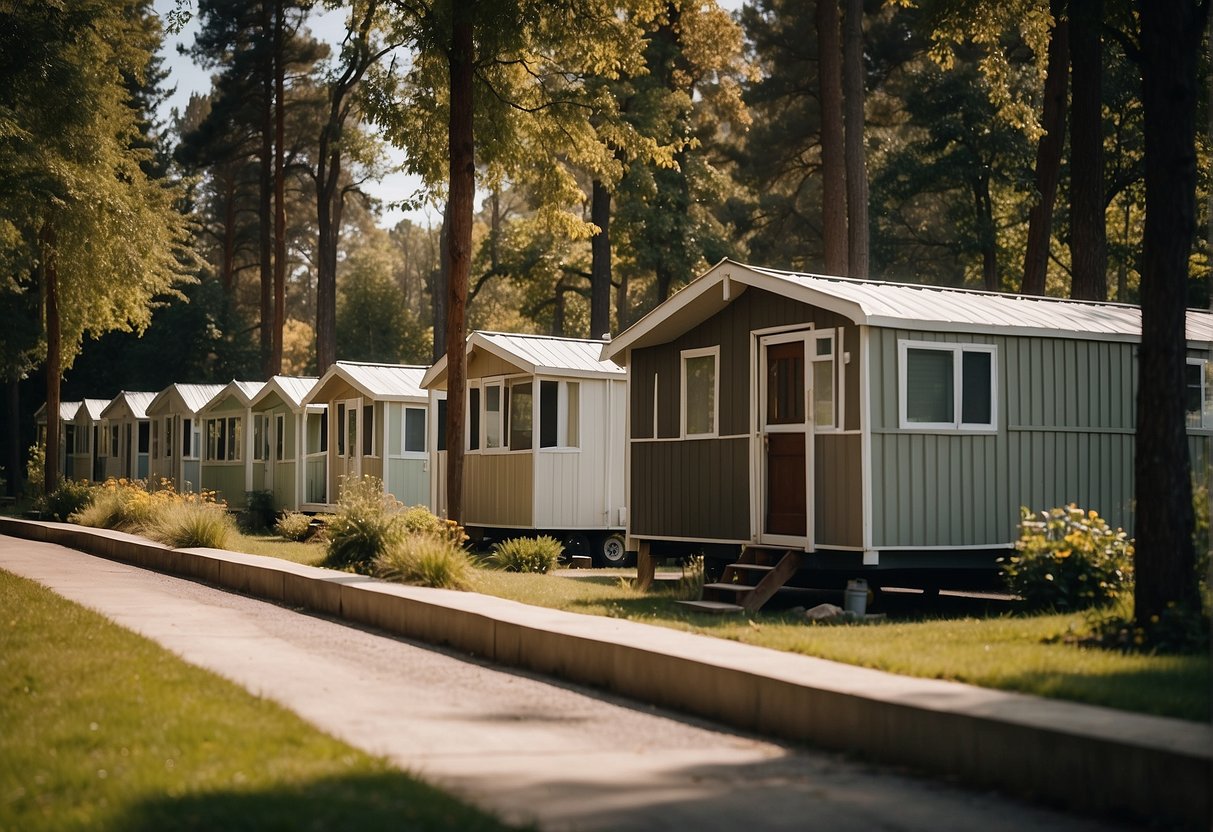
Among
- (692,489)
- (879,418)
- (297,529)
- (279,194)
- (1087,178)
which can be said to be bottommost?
(297,529)

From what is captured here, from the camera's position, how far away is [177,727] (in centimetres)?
764

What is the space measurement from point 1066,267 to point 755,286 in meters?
28.3

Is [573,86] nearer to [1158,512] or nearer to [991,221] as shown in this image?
[1158,512]

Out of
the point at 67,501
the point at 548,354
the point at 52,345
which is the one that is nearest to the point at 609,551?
the point at 548,354

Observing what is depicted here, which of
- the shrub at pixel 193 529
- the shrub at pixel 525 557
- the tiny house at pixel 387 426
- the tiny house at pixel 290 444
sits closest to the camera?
the shrub at pixel 525 557

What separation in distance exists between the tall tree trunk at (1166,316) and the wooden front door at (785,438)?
535cm

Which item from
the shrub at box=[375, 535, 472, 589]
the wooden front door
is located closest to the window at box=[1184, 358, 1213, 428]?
the wooden front door

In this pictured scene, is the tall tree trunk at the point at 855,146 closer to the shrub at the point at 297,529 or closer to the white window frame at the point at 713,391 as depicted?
the white window frame at the point at 713,391

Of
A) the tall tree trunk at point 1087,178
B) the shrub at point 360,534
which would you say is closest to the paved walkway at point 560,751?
the shrub at point 360,534

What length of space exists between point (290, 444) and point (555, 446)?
43.0 feet

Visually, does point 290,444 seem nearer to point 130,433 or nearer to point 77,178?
point 77,178

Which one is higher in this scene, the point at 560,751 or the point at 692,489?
the point at 692,489

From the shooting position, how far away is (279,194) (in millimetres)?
42875

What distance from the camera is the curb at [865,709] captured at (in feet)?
21.2
